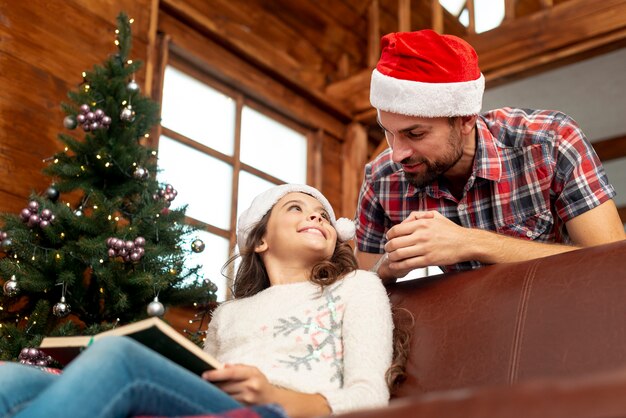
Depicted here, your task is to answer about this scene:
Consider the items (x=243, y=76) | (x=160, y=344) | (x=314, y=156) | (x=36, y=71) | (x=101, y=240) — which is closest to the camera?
(x=160, y=344)

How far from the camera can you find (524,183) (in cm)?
203

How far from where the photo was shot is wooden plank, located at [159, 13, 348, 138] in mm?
3732

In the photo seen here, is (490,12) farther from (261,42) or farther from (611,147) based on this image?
(261,42)

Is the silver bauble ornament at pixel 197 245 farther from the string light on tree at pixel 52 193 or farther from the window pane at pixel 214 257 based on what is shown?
the window pane at pixel 214 257

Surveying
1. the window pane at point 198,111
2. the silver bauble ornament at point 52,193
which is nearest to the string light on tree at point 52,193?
the silver bauble ornament at point 52,193

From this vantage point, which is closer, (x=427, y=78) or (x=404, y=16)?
(x=427, y=78)

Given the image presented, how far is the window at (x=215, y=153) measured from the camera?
12.0 feet

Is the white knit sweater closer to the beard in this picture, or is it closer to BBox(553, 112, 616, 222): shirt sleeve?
the beard

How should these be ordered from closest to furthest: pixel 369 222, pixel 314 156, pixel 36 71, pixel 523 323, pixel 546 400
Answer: pixel 546 400 < pixel 523 323 < pixel 369 222 < pixel 36 71 < pixel 314 156

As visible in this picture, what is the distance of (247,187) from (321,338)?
2.40 metres

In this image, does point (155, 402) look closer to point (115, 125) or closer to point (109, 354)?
point (109, 354)

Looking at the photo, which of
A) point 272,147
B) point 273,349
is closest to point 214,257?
point 272,147

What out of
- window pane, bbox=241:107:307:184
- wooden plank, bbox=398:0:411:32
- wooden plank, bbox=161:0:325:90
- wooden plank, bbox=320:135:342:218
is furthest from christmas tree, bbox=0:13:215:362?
wooden plank, bbox=398:0:411:32

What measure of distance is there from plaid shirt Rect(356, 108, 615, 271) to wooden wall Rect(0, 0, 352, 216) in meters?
1.45
